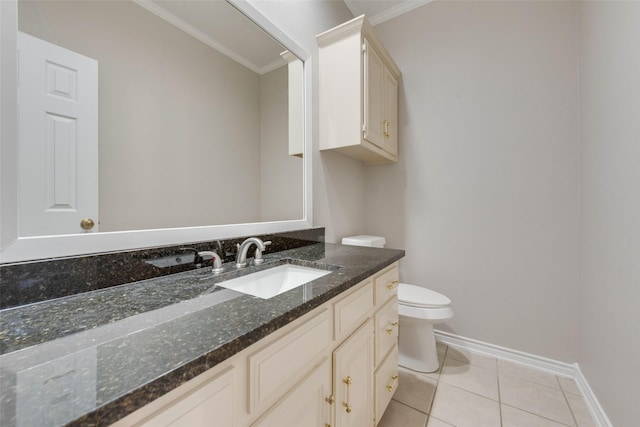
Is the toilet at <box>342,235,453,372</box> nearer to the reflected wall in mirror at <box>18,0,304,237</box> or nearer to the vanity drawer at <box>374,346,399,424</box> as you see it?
the vanity drawer at <box>374,346,399,424</box>

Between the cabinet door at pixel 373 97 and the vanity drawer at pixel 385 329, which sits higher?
the cabinet door at pixel 373 97

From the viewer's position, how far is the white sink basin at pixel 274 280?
947 millimetres

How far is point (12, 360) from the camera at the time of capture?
403mm

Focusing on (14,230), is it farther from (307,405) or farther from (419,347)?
(419,347)

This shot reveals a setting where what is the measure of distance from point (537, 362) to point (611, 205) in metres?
1.15

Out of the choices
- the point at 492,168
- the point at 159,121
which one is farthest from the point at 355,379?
the point at 492,168

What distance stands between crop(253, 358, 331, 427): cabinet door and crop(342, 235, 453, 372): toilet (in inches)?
39.4

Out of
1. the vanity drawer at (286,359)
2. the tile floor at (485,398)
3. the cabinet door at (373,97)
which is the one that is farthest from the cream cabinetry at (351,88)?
the tile floor at (485,398)

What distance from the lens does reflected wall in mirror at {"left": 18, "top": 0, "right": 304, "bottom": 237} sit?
0.71 meters

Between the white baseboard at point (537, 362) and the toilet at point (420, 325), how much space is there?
14.1 inches

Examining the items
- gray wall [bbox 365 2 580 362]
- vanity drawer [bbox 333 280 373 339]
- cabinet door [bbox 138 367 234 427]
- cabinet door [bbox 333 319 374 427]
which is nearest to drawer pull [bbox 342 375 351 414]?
cabinet door [bbox 333 319 374 427]

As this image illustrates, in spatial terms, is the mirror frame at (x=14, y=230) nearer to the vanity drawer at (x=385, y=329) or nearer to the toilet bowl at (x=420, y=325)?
the vanity drawer at (x=385, y=329)

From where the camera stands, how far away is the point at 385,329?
1194 mm

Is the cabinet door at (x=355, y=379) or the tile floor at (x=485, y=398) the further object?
the tile floor at (x=485, y=398)
